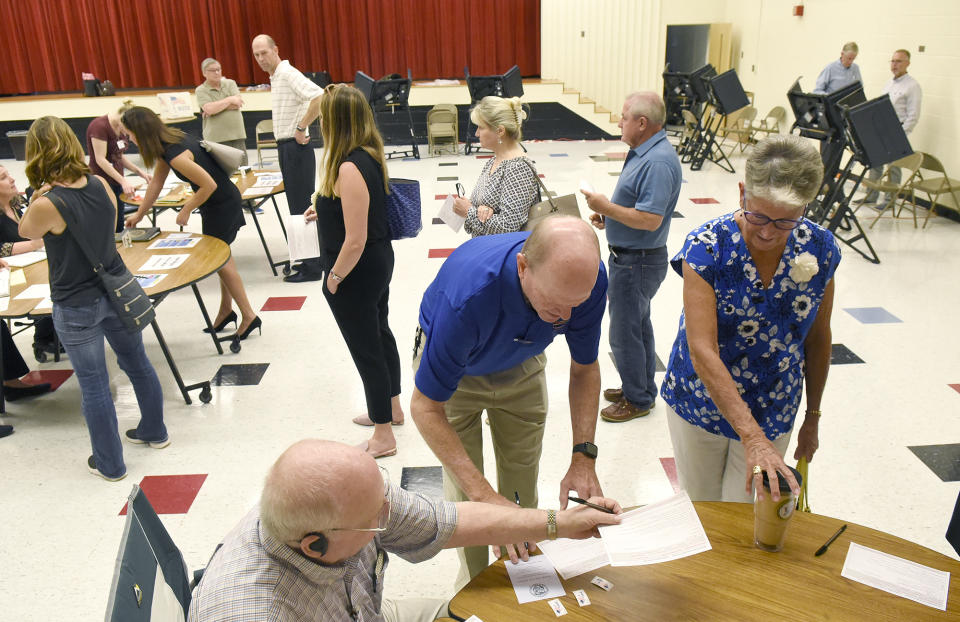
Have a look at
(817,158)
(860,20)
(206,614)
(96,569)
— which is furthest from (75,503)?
(860,20)

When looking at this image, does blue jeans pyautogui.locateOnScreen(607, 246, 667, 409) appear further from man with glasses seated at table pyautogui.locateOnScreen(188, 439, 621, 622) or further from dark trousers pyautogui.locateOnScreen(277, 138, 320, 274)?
dark trousers pyautogui.locateOnScreen(277, 138, 320, 274)

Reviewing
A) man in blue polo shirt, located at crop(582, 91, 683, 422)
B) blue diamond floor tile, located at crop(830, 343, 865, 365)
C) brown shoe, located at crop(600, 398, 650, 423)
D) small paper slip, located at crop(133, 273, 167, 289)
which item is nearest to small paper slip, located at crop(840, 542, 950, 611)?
man in blue polo shirt, located at crop(582, 91, 683, 422)

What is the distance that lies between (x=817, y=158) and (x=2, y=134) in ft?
41.7

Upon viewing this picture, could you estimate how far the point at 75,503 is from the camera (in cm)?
265

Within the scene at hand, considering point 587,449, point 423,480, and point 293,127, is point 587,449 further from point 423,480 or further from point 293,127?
point 293,127

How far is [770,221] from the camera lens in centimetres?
144

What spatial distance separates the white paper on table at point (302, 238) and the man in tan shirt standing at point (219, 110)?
11.5 feet

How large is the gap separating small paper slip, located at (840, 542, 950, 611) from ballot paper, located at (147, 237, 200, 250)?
3.36m

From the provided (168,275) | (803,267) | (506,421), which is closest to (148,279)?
(168,275)

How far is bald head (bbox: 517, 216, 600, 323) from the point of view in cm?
130

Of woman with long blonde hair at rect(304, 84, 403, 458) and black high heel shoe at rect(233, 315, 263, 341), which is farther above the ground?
woman with long blonde hair at rect(304, 84, 403, 458)

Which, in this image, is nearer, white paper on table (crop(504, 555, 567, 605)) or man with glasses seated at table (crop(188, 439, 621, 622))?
man with glasses seated at table (crop(188, 439, 621, 622))

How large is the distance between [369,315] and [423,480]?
70cm

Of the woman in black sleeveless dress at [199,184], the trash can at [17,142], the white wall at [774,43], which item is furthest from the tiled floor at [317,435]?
the trash can at [17,142]
